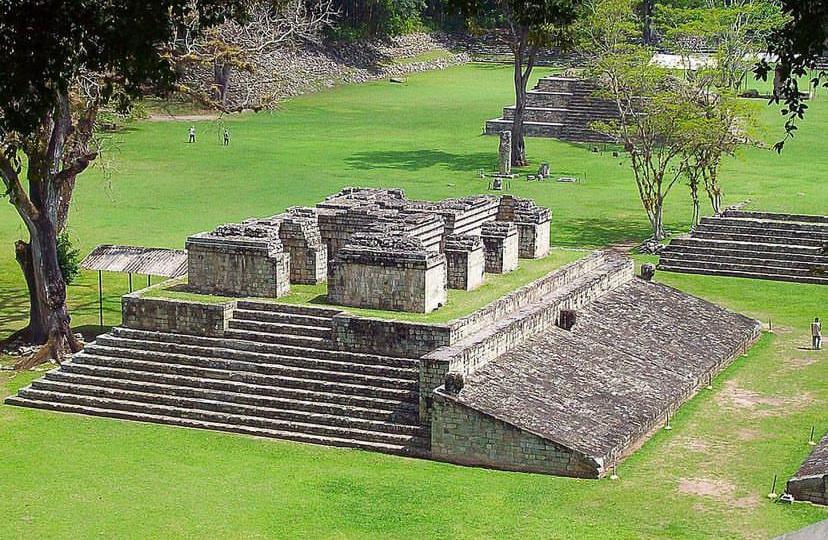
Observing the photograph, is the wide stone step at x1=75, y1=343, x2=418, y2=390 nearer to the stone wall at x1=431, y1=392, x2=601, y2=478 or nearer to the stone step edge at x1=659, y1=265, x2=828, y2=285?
the stone wall at x1=431, y1=392, x2=601, y2=478

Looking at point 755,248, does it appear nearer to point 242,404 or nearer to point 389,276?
point 389,276

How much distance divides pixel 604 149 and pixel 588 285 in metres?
24.9

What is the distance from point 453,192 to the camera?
134 feet

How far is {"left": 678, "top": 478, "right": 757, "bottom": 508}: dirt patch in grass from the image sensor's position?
59.1 feet

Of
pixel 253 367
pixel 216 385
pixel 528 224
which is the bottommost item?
pixel 216 385

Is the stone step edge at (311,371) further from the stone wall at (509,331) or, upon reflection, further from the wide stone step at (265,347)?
the stone wall at (509,331)

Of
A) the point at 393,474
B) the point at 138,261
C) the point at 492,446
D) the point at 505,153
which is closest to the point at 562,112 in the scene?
the point at 505,153

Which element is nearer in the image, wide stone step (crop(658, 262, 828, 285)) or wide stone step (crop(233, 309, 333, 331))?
wide stone step (crop(233, 309, 333, 331))

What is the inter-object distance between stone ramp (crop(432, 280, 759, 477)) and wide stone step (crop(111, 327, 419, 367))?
1430 millimetres

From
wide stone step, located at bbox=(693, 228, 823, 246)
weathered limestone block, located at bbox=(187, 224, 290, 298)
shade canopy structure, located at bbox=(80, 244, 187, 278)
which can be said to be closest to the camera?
weathered limestone block, located at bbox=(187, 224, 290, 298)

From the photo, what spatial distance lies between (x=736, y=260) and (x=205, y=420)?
50.0 feet

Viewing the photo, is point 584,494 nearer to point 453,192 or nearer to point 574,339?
point 574,339

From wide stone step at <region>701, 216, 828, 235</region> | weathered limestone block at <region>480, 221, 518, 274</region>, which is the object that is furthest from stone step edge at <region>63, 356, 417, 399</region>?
wide stone step at <region>701, 216, 828, 235</region>

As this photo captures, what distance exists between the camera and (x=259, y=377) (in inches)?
833
